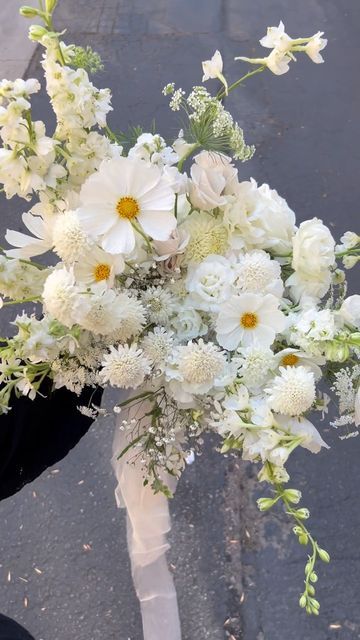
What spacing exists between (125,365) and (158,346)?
0.07 m

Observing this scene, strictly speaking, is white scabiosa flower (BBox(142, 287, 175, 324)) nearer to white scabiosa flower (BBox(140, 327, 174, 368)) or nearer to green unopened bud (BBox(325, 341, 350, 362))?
white scabiosa flower (BBox(140, 327, 174, 368))

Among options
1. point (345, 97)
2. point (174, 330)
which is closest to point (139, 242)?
point (174, 330)

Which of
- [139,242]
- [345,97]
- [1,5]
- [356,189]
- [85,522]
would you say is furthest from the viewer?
[1,5]

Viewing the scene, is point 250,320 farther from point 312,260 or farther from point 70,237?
point 70,237

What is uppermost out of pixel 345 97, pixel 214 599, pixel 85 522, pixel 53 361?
pixel 345 97

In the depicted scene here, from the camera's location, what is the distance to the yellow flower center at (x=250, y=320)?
3.48ft

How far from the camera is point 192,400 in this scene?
1.10m

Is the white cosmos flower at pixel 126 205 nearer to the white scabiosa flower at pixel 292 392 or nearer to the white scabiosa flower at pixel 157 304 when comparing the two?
the white scabiosa flower at pixel 157 304

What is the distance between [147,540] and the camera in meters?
1.84

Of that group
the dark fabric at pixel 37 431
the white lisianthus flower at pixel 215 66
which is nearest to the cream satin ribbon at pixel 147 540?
the dark fabric at pixel 37 431

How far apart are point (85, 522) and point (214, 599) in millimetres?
540

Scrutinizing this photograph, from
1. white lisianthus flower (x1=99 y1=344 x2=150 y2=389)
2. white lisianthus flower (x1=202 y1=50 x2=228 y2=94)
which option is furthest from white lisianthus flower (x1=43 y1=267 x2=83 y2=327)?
white lisianthus flower (x1=202 y1=50 x2=228 y2=94)

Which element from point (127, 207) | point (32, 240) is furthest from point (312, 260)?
point (32, 240)

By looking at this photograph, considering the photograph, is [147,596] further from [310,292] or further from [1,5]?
[1,5]
